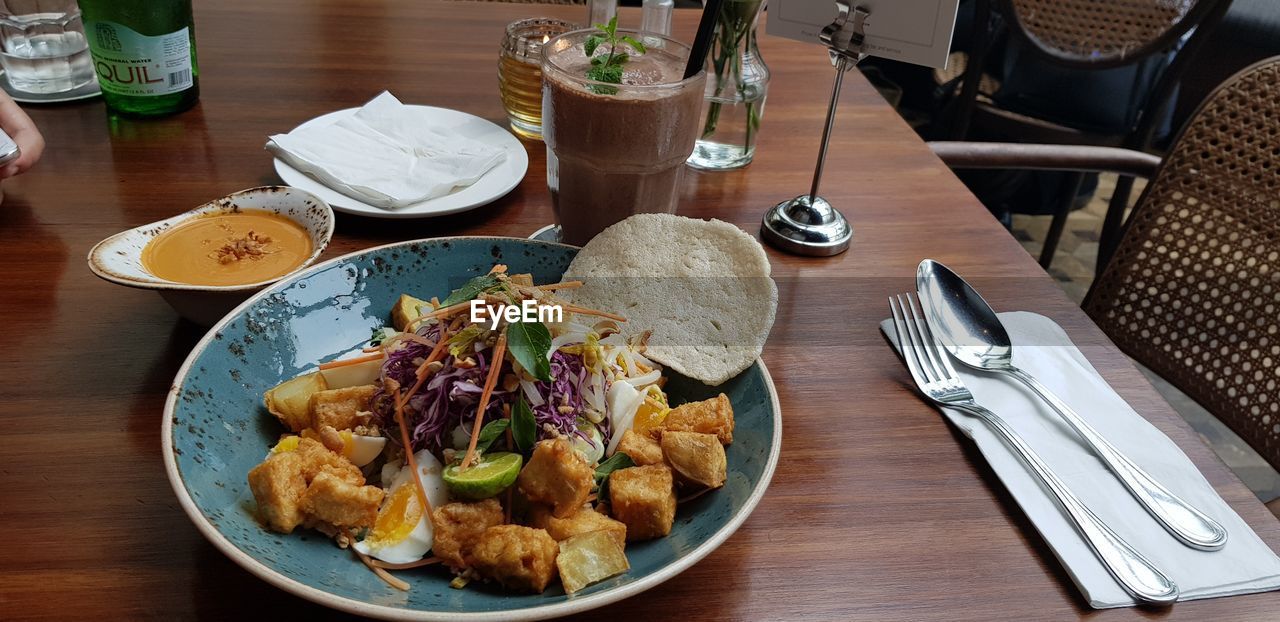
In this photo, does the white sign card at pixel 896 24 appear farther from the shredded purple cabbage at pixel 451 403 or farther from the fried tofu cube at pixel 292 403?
the fried tofu cube at pixel 292 403

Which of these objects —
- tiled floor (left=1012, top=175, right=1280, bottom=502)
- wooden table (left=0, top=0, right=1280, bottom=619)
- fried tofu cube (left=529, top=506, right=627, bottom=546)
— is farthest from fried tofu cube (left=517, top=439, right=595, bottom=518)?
tiled floor (left=1012, top=175, right=1280, bottom=502)

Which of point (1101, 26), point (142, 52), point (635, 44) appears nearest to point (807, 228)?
point (635, 44)

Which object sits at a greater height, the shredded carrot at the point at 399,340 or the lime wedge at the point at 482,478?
the shredded carrot at the point at 399,340

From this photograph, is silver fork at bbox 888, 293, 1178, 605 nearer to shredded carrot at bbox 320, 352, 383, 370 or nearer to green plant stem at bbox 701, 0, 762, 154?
green plant stem at bbox 701, 0, 762, 154

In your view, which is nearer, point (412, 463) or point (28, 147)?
point (412, 463)

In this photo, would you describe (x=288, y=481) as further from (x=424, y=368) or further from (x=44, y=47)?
(x=44, y=47)

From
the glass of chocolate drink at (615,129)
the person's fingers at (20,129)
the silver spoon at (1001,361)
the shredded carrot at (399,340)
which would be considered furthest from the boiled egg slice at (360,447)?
the person's fingers at (20,129)
